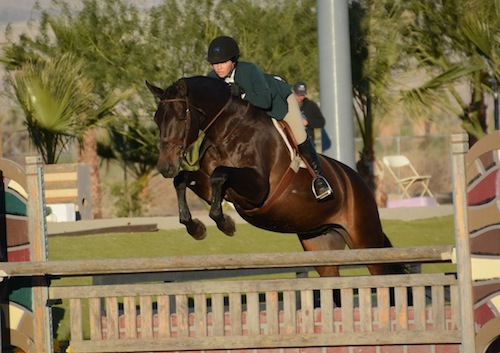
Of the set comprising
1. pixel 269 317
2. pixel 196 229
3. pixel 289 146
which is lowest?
pixel 269 317

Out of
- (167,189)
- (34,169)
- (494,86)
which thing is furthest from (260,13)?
(167,189)

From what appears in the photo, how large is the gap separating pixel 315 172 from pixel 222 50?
975 millimetres

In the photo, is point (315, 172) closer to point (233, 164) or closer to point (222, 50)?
point (233, 164)

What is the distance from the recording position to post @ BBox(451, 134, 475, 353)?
17.9 feet

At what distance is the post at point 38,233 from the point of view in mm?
5902

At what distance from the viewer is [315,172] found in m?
7.01

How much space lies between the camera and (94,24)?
56.2 ft

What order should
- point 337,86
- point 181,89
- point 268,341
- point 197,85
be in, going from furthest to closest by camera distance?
point 337,86
point 197,85
point 181,89
point 268,341

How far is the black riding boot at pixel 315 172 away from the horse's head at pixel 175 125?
81 cm

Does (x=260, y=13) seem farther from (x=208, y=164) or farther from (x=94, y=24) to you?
(x=208, y=164)

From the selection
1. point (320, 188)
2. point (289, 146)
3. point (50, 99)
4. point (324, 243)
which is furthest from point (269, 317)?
point (50, 99)

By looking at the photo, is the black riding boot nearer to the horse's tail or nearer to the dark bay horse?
the dark bay horse

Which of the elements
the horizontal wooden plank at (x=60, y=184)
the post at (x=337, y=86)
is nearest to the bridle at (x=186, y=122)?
the post at (x=337, y=86)

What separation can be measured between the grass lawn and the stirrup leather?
126 inches
